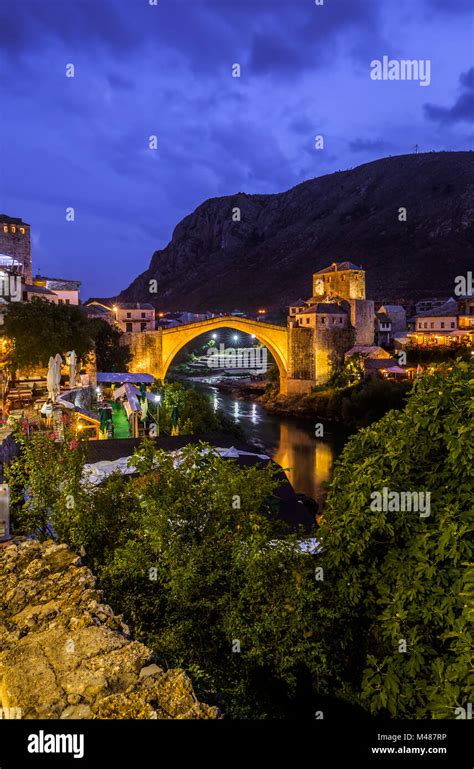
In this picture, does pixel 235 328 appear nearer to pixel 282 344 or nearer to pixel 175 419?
pixel 282 344

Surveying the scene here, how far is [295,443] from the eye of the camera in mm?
28547

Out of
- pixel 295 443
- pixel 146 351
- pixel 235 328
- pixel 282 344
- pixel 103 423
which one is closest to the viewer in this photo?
pixel 103 423

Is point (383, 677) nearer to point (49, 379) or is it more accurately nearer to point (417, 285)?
point (49, 379)

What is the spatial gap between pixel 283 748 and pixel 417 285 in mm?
71675

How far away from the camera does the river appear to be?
22.2 metres

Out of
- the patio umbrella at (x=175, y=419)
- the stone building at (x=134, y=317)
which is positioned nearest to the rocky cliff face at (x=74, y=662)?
the patio umbrella at (x=175, y=419)

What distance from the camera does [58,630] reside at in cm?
339

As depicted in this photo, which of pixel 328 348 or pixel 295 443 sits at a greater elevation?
pixel 328 348

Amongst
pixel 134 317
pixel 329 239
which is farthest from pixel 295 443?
pixel 329 239

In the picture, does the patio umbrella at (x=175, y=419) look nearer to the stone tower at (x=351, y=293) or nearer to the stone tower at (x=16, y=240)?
the stone tower at (x=16, y=240)

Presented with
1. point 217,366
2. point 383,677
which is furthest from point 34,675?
point 217,366

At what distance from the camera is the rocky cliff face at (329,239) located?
74125mm

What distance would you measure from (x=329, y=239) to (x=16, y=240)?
241 feet

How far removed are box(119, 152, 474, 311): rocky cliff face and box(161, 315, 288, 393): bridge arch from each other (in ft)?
93.5
